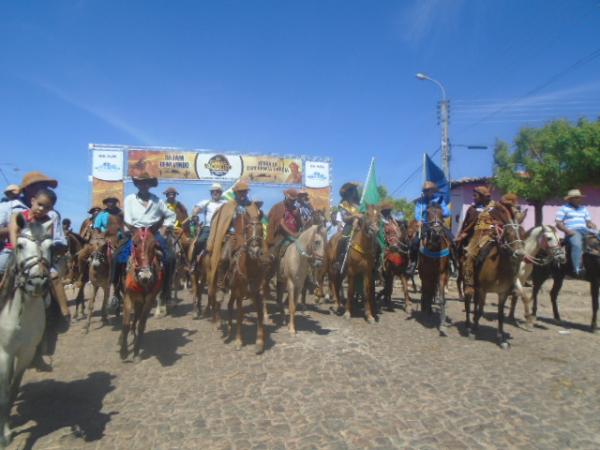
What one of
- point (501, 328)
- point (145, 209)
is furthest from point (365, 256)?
point (145, 209)

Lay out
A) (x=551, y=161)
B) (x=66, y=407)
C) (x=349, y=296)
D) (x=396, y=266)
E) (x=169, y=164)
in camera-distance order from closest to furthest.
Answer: (x=66, y=407) < (x=349, y=296) < (x=396, y=266) < (x=551, y=161) < (x=169, y=164)

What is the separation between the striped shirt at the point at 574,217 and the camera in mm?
9109

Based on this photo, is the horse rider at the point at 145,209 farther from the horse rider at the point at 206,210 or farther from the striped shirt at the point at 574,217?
the striped shirt at the point at 574,217

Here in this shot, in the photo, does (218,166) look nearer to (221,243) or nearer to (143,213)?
(221,243)

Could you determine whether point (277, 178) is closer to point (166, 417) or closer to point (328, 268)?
point (328, 268)

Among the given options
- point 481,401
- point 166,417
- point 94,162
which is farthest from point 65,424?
point 94,162

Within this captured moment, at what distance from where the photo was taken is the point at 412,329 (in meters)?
8.56

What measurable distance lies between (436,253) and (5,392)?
742cm

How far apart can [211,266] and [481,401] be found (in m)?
5.55

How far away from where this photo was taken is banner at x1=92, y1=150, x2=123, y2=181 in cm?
2425

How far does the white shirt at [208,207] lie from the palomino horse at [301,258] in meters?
2.49

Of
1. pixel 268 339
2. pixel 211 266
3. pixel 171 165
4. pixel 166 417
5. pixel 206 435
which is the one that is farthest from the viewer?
pixel 171 165

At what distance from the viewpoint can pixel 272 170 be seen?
27219mm

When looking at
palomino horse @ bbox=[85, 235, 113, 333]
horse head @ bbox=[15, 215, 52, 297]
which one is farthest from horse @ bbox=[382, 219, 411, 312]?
horse head @ bbox=[15, 215, 52, 297]
